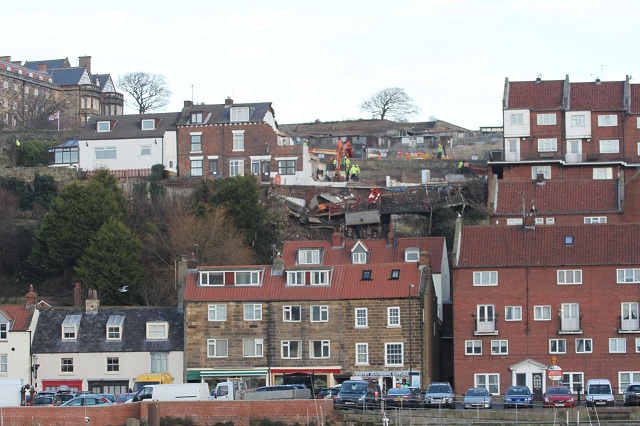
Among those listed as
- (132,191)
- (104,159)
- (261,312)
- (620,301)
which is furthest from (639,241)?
(104,159)

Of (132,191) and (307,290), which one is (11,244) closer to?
(132,191)

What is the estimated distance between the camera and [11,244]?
319ft

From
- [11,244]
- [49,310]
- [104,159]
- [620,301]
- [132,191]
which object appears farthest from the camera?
[104,159]

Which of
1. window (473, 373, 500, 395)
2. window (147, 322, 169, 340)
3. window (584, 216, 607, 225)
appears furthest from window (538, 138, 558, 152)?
window (147, 322, 169, 340)

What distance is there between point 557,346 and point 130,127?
47.5 metres

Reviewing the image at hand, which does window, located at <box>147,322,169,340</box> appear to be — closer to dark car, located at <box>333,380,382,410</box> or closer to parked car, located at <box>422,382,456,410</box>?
dark car, located at <box>333,380,382,410</box>

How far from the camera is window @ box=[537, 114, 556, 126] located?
103438 mm

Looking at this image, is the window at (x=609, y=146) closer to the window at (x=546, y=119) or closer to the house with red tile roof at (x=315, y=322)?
the window at (x=546, y=119)

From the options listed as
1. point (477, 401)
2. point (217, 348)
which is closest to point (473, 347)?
point (477, 401)

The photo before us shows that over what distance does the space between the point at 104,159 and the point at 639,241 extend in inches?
1876

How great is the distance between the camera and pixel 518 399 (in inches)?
2569

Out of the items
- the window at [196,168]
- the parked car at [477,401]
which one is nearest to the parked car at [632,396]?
the parked car at [477,401]

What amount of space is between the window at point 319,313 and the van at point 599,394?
16.6 m

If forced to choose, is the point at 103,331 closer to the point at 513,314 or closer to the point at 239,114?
the point at 513,314
